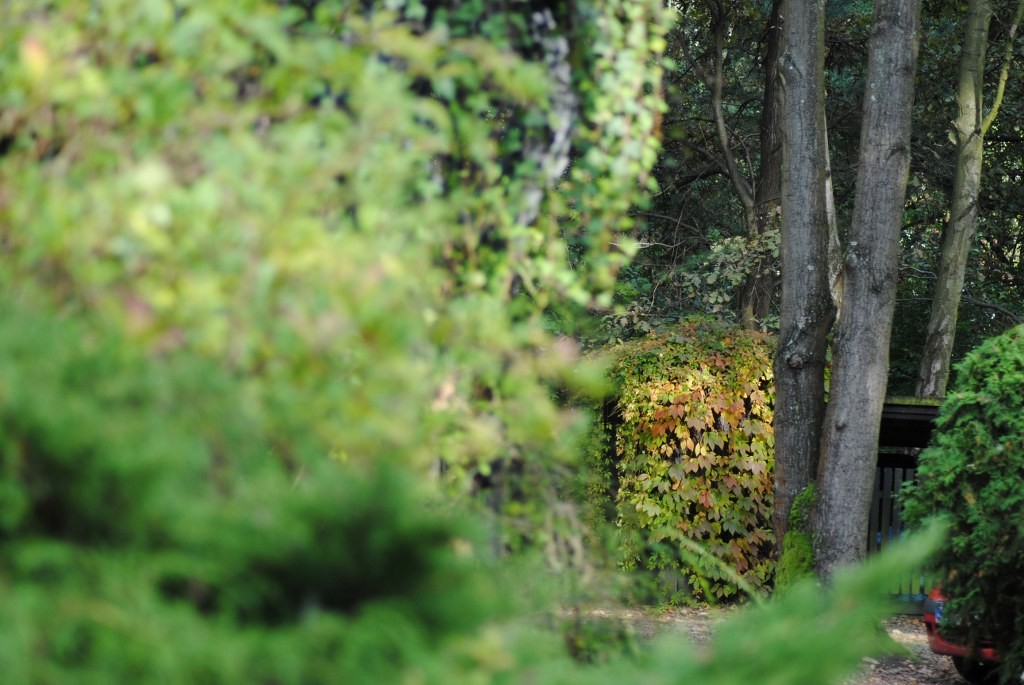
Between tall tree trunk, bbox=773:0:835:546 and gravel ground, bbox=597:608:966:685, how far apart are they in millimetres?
1406

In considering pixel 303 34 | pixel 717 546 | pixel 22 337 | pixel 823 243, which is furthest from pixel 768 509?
pixel 22 337

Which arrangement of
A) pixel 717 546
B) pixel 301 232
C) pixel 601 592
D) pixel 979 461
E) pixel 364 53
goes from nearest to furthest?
pixel 301 232, pixel 364 53, pixel 601 592, pixel 979 461, pixel 717 546

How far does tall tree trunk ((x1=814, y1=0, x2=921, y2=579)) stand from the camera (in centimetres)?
834

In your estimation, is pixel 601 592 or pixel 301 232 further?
pixel 601 592

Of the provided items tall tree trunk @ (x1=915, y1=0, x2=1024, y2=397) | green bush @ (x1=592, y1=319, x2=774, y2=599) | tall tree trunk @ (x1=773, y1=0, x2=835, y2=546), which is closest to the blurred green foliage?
tall tree trunk @ (x1=773, y1=0, x2=835, y2=546)

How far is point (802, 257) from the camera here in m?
8.67

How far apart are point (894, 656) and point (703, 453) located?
8.99 ft

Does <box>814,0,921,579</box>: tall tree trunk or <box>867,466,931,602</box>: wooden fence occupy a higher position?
<box>814,0,921,579</box>: tall tree trunk

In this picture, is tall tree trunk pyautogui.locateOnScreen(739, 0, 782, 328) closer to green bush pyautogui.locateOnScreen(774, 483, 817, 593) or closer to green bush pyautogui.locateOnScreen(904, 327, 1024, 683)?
green bush pyautogui.locateOnScreen(774, 483, 817, 593)

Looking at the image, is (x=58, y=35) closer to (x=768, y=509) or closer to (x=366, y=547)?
(x=366, y=547)

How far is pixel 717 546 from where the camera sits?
11125 millimetres

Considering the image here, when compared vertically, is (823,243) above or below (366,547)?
above

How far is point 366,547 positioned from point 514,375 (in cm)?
102

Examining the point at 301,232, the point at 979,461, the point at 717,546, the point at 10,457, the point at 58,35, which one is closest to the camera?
the point at 10,457
